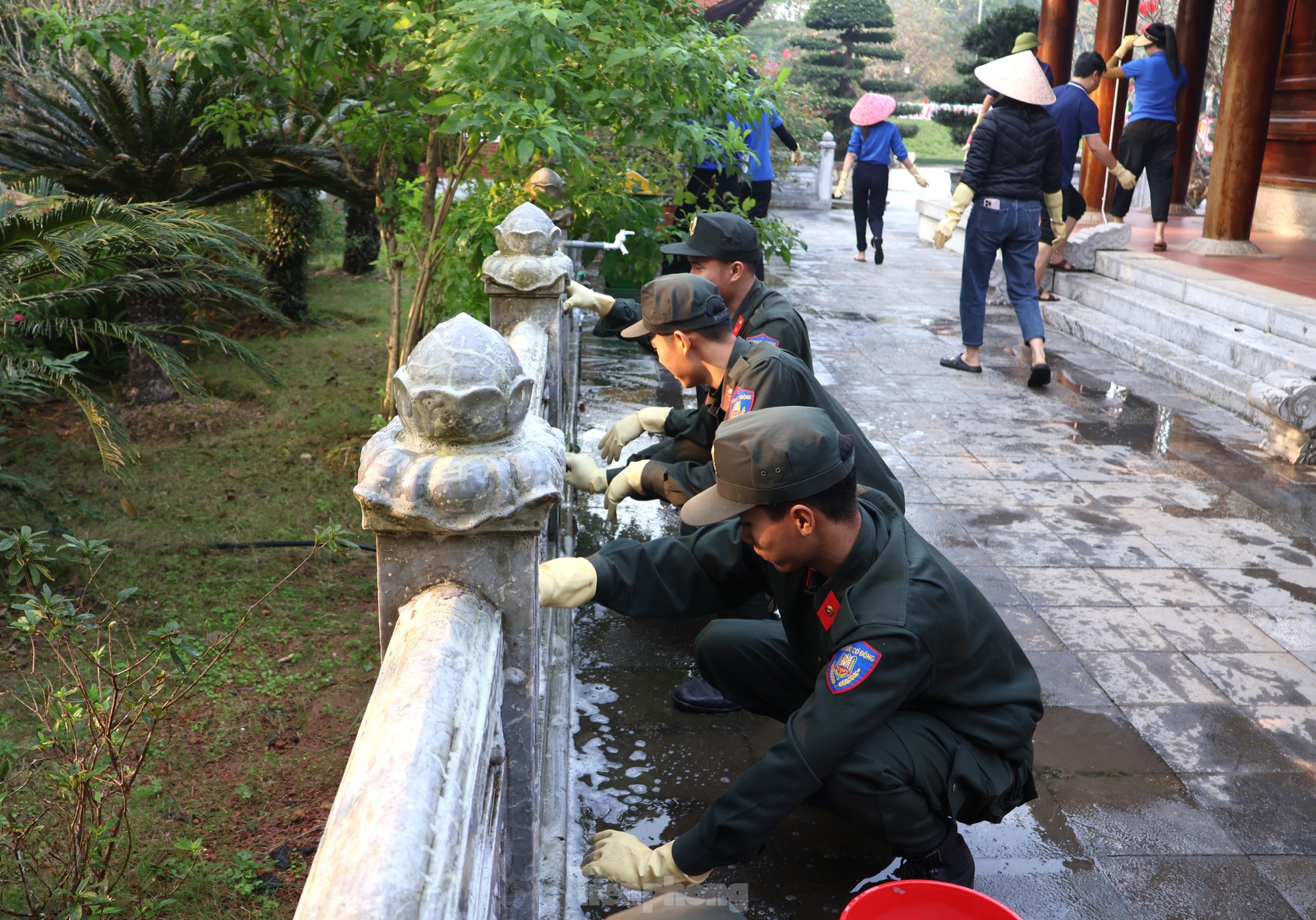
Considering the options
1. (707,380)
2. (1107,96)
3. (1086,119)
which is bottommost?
(707,380)

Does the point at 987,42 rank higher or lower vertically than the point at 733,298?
higher

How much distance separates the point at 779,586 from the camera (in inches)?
110

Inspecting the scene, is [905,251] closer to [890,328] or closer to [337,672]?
[890,328]

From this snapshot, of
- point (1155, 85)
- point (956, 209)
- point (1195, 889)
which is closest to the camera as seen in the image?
point (1195, 889)

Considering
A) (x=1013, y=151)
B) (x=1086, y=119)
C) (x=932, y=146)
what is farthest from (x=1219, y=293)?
(x=932, y=146)

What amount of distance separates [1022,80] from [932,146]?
33.8 meters

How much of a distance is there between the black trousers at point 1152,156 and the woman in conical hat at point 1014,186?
3.67 meters

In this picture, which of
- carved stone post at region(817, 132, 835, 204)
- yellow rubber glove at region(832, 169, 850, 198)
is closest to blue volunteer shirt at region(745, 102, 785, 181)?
yellow rubber glove at region(832, 169, 850, 198)

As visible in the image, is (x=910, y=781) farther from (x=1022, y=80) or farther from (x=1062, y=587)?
(x=1022, y=80)

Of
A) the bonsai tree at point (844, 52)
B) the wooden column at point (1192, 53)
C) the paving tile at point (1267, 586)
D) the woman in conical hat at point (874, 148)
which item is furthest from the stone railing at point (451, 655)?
the bonsai tree at point (844, 52)

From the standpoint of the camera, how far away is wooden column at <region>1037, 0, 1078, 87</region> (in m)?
12.2

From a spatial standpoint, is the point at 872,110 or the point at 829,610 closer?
the point at 829,610

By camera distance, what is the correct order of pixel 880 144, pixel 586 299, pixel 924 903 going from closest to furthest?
pixel 924 903 < pixel 586 299 < pixel 880 144

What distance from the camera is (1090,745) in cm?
339
